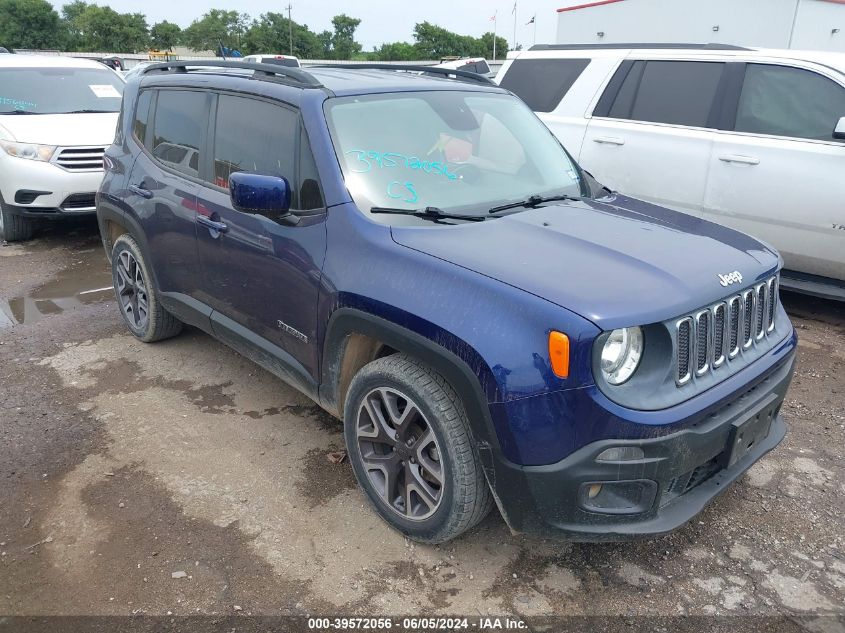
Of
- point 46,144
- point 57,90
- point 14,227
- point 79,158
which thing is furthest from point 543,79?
point 14,227

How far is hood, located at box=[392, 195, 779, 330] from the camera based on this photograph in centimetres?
230

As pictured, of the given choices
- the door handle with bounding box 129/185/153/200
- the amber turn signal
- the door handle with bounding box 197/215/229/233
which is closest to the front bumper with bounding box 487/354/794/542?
the amber turn signal

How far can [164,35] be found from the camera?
88.6m

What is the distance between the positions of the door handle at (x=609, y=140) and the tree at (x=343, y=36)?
98470mm

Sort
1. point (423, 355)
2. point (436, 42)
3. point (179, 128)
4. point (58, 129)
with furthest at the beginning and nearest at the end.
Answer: point (436, 42), point (58, 129), point (179, 128), point (423, 355)

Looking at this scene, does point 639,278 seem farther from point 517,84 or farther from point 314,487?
point 517,84

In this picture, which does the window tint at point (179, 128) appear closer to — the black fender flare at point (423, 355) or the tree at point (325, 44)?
the black fender flare at point (423, 355)

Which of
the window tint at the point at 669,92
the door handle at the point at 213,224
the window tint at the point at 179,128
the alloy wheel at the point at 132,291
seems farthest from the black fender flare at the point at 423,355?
the window tint at the point at 669,92

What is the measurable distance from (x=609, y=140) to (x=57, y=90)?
654 cm

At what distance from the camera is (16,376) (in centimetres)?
449

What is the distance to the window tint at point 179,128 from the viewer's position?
3891mm

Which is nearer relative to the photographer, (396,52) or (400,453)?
(400,453)

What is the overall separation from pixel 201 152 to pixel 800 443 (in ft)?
12.0

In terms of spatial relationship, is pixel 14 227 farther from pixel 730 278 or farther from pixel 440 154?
pixel 730 278
